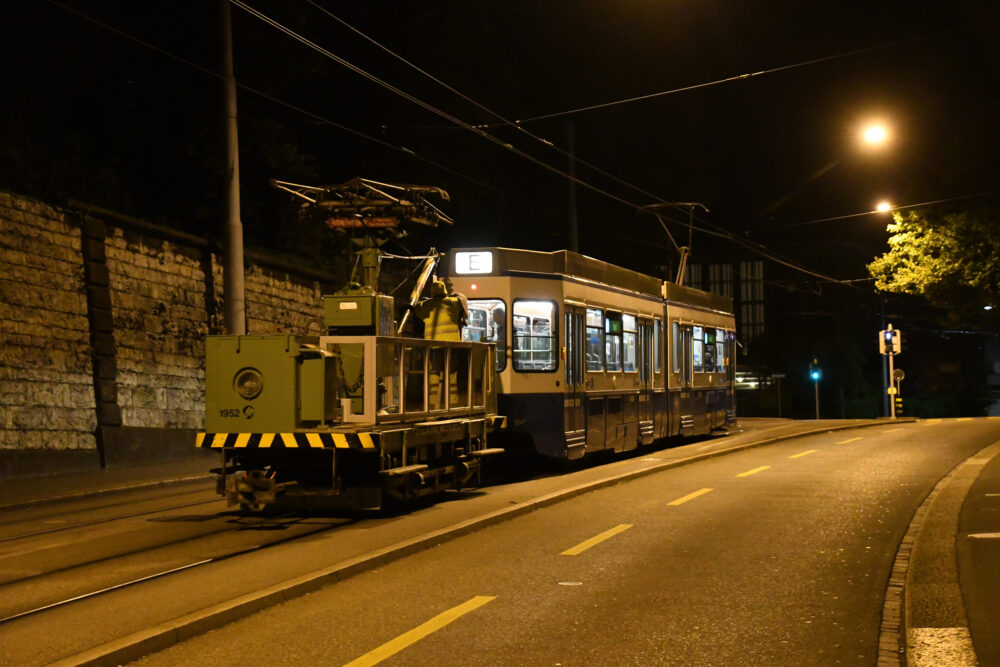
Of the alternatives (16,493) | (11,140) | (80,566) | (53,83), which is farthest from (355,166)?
(80,566)

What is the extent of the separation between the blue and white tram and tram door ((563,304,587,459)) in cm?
2

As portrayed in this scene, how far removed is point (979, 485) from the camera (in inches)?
→ 598

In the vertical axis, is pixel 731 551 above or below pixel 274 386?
below

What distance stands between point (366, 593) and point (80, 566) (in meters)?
3.09

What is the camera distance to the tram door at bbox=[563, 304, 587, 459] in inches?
686

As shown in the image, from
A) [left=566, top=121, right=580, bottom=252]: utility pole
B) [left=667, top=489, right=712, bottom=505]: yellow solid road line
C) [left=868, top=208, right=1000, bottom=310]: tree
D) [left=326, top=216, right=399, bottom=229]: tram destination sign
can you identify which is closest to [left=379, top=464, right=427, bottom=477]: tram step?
[left=326, top=216, right=399, bottom=229]: tram destination sign

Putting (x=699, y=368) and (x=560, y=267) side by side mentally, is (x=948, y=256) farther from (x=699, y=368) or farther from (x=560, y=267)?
(x=560, y=267)

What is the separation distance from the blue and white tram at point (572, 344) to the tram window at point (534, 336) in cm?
2

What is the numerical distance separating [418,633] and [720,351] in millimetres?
21642

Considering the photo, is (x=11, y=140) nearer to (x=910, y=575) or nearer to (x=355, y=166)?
(x=355, y=166)

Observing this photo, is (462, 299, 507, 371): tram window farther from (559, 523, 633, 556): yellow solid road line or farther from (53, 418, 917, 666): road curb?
(559, 523, 633, 556): yellow solid road line

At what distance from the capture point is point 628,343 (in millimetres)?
20484

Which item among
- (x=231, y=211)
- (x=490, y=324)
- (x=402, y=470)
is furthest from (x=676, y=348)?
(x=402, y=470)

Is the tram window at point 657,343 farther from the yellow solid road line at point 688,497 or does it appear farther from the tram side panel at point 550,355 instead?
the yellow solid road line at point 688,497
